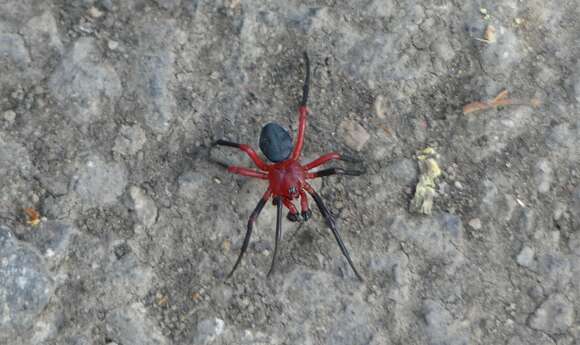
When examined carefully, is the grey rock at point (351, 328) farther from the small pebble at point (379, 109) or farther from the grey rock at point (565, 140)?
the grey rock at point (565, 140)

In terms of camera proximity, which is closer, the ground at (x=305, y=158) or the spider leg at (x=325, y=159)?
the ground at (x=305, y=158)

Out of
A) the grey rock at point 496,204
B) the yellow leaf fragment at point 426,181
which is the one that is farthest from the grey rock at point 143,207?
the grey rock at point 496,204

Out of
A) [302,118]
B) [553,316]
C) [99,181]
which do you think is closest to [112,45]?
[99,181]

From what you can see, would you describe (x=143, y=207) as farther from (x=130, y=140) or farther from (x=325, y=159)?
(x=325, y=159)

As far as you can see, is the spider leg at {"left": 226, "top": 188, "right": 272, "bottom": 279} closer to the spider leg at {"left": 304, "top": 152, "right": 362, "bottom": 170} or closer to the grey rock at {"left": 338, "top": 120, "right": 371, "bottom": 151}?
the spider leg at {"left": 304, "top": 152, "right": 362, "bottom": 170}

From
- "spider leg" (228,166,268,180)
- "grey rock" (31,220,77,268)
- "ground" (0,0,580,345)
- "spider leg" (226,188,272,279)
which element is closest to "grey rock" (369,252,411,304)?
"ground" (0,0,580,345)

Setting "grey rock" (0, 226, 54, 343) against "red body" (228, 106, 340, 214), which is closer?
"grey rock" (0, 226, 54, 343)
